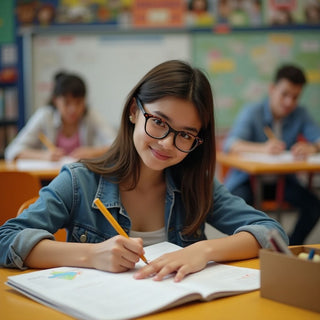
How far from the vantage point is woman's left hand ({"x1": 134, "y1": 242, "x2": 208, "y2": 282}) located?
1031 mm

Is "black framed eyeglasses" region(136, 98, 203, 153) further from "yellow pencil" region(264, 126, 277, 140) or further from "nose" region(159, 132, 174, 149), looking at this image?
"yellow pencil" region(264, 126, 277, 140)

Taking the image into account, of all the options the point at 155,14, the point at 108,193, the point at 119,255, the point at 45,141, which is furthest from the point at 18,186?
the point at 155,14

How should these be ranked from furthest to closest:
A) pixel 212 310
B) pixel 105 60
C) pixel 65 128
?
pixel 105 60
pixel 65 128
pixel 212 310

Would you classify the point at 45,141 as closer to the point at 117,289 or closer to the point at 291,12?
the point at 117,289

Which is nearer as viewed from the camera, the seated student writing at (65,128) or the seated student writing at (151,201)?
the seated student writing at (151,201)

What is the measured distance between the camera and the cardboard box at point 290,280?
0.89 metres

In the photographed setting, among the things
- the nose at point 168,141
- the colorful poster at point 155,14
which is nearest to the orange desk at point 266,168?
A: the nose at point 168,141

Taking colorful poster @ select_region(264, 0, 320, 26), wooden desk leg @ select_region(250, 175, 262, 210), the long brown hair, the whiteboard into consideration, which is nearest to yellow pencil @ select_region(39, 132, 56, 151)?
wooden desk leg @ select_region(250, 175, 262, 210)

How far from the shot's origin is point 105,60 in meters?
4.95

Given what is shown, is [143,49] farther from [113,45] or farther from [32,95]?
[32,95]

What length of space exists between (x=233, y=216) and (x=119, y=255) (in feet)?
1.69

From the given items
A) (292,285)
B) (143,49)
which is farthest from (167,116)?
(143,49)

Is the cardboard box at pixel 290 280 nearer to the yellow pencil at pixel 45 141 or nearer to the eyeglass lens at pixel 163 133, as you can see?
the eyeglass lens at pixel 163 133

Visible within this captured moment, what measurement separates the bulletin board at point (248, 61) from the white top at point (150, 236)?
12.0 ft
